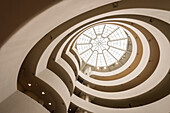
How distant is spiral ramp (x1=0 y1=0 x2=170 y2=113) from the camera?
3902 mm

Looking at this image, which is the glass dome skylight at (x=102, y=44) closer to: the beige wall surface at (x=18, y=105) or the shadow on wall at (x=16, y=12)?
the beige wall surface at (x=18, y=105)

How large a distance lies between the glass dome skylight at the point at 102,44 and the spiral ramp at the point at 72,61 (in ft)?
13.4

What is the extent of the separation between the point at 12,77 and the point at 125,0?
19.7 feet

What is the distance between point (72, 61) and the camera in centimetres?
1223

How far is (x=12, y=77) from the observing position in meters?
4.83

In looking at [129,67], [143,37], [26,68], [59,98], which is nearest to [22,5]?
[26,68]

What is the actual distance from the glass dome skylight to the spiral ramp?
4099mm

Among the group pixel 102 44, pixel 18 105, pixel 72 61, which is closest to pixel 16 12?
pixel 18 105

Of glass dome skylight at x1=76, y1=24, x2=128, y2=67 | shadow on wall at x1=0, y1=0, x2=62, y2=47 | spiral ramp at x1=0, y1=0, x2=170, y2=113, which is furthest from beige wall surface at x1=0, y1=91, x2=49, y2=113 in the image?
glass dome skylight at x1=76, y1=24, x2=128, y2=67

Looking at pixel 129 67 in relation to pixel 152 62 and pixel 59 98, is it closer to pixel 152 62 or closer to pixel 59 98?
pixel 152 62

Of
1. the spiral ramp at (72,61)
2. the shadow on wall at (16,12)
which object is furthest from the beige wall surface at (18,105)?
the shadow on wall at (16,12)

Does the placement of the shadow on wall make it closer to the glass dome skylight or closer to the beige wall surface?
the beige wall surface

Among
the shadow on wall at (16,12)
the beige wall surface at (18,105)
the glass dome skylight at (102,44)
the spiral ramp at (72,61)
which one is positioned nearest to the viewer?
the shadow on wall at (16,12)

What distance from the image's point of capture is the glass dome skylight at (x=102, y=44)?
18.5 m
